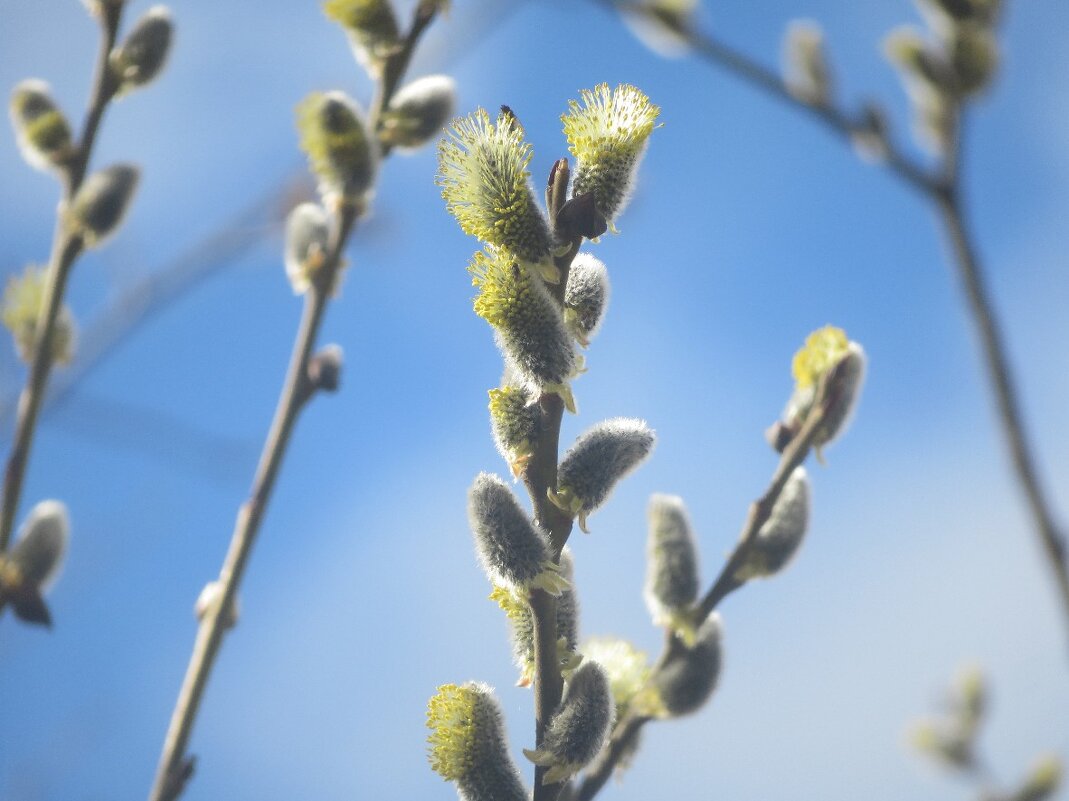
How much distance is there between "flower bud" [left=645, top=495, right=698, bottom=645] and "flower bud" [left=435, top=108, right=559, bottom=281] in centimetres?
57

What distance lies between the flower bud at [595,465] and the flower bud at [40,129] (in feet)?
3.26

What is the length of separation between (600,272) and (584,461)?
0.27 meters

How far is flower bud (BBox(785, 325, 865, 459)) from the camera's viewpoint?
1672 mm

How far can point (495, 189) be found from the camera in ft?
4.50

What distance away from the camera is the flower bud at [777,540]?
5.48 ft

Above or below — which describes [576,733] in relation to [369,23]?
below

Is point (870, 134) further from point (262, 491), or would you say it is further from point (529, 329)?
point (262, 491)

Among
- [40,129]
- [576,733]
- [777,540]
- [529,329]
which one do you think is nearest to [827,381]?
[777,540]

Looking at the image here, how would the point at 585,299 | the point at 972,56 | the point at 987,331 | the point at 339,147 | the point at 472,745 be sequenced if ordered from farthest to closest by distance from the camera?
the point at 339,147, the point at 585,299, the point at 472,745, the point at 972,56, the point at 987,331

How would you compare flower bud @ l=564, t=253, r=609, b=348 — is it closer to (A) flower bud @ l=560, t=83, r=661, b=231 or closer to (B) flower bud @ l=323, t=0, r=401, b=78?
(A) flower bud @ l=560, t=83, r=661, b=231

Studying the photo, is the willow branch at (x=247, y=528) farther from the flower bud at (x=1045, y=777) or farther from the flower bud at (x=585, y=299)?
the flower bud at (x=1045, y=777)

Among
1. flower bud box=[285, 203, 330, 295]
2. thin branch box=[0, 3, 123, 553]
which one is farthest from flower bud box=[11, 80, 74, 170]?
flower bud box=[285, 203, 330, 295]

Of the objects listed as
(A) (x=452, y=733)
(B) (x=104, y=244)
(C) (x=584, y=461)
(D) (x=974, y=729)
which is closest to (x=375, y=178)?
(B) (x=104, y=244)

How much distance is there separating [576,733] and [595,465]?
31cm
